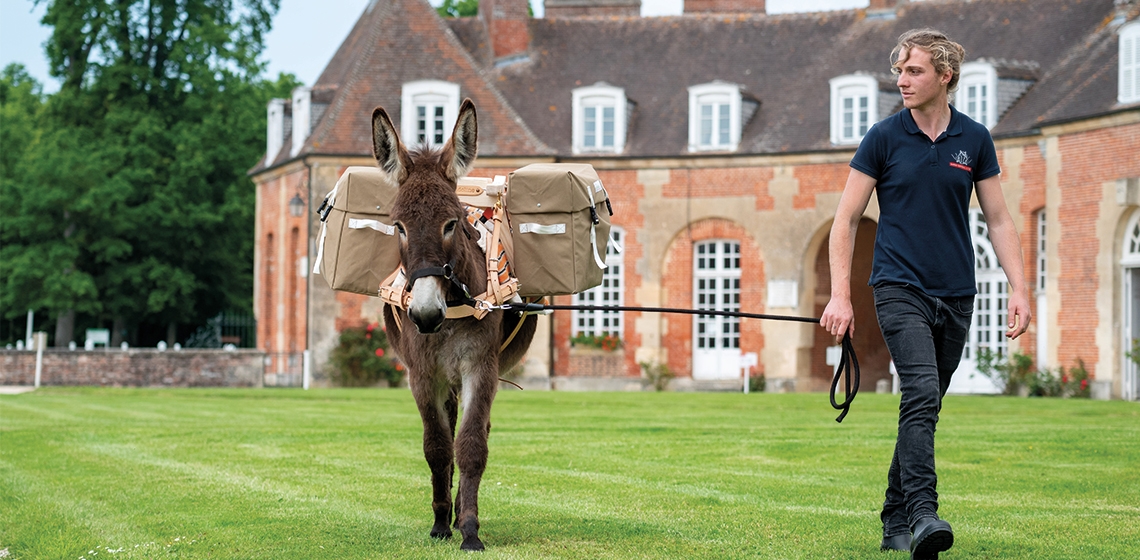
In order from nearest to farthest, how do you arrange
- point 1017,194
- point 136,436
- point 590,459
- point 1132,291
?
point 590,459, point 136,436, point 1132,291, point 1017,194

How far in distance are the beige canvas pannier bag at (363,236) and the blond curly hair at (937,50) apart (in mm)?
2878

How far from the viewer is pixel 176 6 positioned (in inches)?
1594

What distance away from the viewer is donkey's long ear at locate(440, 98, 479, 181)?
695 cm

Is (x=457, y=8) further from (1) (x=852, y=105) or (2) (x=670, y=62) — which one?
(1) (x=852, y=105)

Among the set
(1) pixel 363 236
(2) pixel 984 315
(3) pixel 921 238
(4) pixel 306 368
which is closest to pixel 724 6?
(2) pixel 984 315

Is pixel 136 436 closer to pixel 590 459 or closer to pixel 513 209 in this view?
pixel 590 459

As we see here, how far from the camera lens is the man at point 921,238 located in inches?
233

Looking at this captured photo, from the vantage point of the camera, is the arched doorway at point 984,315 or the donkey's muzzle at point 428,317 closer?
the donkey's muzzle at point 428,317

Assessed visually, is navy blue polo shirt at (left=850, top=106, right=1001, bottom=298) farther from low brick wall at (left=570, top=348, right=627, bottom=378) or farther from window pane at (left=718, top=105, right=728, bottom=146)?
low brick wall at (left=570, top=348, right=627, bottom=378)

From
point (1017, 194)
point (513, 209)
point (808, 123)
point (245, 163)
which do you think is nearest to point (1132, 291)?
point (1017, 194)

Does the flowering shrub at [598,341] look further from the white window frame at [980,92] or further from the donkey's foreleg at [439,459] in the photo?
the donkey's foreleg at [439,459]

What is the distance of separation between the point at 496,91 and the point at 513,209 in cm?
2655

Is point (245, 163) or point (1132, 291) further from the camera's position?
point (245, 163)

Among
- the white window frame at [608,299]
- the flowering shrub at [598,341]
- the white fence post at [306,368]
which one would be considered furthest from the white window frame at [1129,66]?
the white fence post at [306,368]
